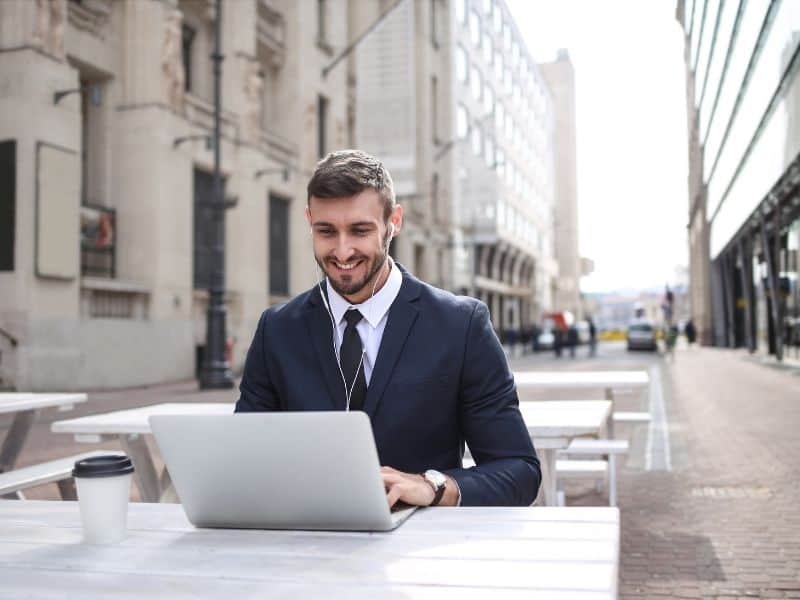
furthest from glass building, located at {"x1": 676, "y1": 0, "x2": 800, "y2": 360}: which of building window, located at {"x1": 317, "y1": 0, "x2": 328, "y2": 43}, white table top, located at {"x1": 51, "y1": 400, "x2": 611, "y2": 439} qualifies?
building window, located at {"x1": 317, "y1": 0, "x2": 328, "y2": 43}

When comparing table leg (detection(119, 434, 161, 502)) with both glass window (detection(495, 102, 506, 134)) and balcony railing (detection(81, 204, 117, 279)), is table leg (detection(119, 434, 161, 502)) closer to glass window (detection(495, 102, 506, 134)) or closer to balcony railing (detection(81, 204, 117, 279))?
balcony railing (detection(81, 204, 117, 279))

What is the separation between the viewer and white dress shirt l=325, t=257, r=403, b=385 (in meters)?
2.57

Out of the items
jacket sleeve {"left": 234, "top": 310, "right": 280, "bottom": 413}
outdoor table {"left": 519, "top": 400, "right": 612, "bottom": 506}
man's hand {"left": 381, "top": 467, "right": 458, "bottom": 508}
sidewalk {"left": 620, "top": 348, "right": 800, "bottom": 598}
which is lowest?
→ sidewalk {"left": 620, "top": 348, "right": 800, "bottom": 598}

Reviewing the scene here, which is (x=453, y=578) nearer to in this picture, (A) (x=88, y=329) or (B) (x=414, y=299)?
(B) (x=414, y=299)

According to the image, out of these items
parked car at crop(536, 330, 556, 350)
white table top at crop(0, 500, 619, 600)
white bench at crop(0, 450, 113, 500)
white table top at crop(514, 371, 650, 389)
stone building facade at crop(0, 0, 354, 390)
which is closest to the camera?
white table top at crop(0, 500, 619, 600)

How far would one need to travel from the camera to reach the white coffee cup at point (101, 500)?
190cm

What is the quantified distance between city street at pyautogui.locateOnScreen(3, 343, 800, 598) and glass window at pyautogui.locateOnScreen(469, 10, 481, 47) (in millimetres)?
37506

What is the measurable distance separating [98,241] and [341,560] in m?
19.6

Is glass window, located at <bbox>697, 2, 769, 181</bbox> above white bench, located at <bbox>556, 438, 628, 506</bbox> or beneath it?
above

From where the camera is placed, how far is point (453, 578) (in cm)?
155

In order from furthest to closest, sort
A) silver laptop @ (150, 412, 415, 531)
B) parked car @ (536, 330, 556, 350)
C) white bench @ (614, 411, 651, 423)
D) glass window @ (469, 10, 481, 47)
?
parked car @ (536, 330, 556, 350) < glass window @ (469, 10, 481, 47) < white bench @ (614, 411, 651, 423) < silver laptop @ (150, 412, 415, 531)

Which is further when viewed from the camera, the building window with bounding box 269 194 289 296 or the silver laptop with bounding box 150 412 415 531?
the building window with bounding box 269 194 289 296

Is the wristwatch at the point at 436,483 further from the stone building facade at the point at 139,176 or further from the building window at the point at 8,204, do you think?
the building window at the point at 8,204

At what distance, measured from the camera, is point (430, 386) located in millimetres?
2500
